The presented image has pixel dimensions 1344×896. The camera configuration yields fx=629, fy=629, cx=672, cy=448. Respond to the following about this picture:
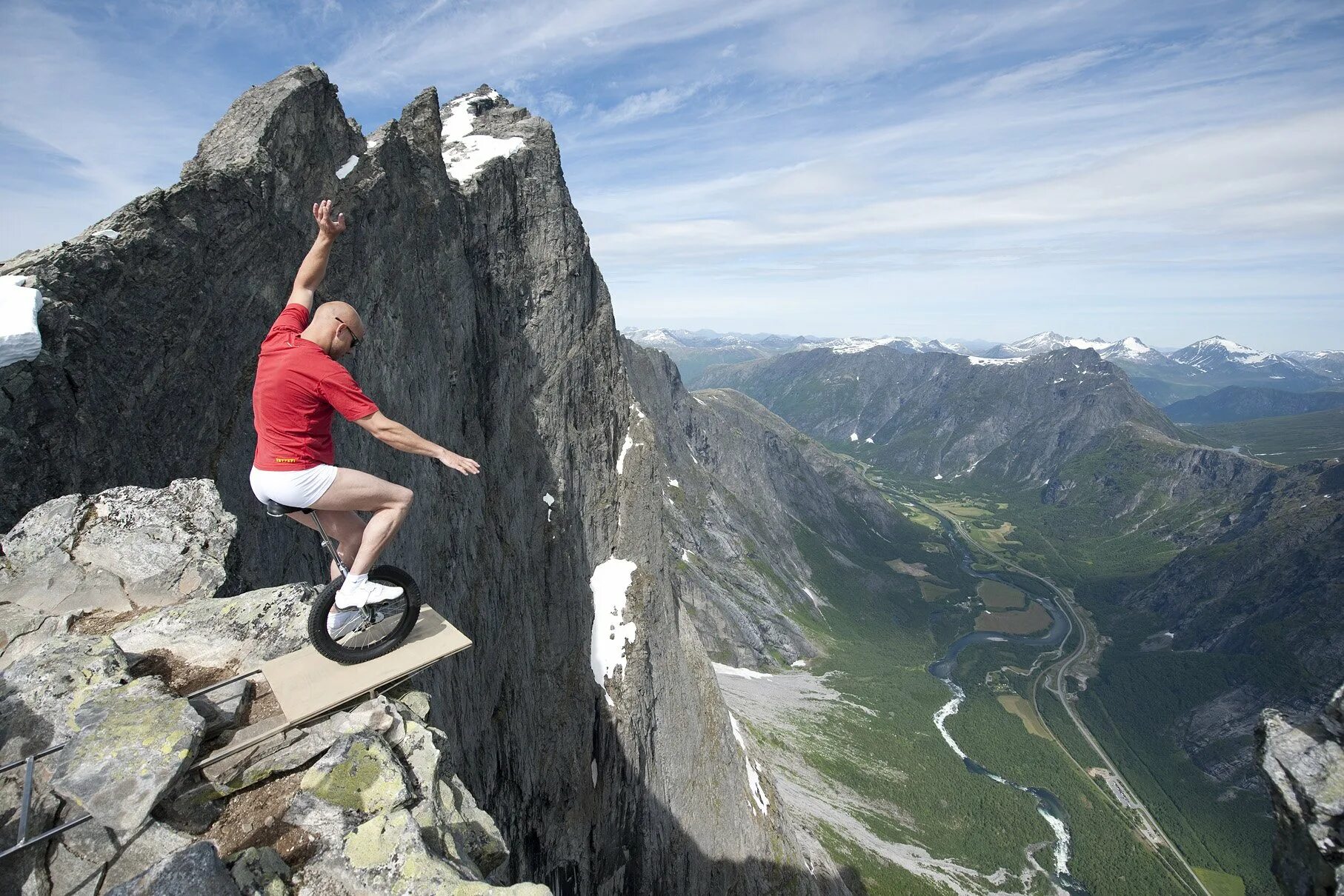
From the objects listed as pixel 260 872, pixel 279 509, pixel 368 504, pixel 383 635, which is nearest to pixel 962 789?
pixel 383 635

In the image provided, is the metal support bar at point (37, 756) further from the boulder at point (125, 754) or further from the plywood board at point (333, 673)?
the plywood board at point (333, 673)

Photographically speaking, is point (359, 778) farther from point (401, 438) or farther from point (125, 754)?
point (401, 438)

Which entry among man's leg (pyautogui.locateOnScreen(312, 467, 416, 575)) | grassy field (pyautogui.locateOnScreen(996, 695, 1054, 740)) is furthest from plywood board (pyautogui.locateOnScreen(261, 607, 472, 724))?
grassy field (pyautogui.locateOnScreen(996, 695, 1054, 740))

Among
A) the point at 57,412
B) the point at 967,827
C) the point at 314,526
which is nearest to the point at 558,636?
the point at 57,412

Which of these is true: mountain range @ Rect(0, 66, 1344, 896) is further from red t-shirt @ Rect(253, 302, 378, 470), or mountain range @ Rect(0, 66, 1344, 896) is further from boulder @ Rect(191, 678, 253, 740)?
red t-shirt @ Rect(253, 302, 378, 470)

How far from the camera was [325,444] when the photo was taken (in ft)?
33.1

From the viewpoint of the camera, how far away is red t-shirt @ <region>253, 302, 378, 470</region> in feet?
30.5

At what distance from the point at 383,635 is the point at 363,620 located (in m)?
0.63

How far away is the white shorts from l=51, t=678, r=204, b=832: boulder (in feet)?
9.60

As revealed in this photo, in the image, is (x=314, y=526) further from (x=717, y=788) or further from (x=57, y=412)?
(x=717, y=788)

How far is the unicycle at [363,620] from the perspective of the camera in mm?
9789

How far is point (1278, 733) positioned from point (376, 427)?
1434 inches

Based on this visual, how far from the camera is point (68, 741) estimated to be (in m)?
7.55

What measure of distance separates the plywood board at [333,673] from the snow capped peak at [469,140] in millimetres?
39615
